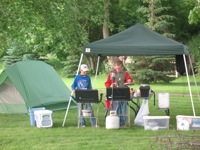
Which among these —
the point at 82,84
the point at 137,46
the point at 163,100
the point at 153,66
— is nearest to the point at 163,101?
the point at 163,100

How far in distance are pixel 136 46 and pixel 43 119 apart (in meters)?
2.28

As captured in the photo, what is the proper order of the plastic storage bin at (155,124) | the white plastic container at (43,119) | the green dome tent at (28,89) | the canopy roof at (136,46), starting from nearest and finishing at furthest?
1. the plastic storage bin at (155,124)
2. the canopy roof at (136,46)
3. the white plastic container at (43,119)
4. the green dome tent at (28,89)

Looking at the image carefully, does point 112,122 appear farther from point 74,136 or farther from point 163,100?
point 163,100

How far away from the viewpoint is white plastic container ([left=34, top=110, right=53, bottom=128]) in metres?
8.07

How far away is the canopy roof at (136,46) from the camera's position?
791 cm

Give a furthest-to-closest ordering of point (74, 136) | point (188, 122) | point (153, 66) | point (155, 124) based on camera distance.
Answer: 1. point (153, 66)
2. point (155, 124)
3. point (188, 122)
4. point (74, 136)

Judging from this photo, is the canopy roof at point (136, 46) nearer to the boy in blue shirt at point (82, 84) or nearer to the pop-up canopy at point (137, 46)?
the pop-up canopy at point (137, 46)

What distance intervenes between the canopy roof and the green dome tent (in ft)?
8.07

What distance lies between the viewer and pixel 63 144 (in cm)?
658

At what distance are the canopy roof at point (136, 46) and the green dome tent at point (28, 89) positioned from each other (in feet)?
8.07

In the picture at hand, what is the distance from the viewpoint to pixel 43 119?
26.6 feet

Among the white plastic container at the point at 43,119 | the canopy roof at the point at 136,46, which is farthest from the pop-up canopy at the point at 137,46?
the white plastic container at the point at 43,119

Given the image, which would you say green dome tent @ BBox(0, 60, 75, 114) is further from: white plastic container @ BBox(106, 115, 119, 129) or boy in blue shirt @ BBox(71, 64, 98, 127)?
white plastic container @ BBox(106, 115, 119, 129)

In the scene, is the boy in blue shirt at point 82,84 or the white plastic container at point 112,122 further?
the boy in blue shirt at point 82,84
